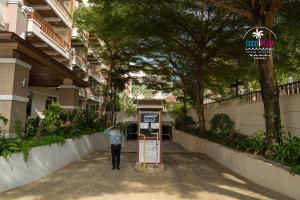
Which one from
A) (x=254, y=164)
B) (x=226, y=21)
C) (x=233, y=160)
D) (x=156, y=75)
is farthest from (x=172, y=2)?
(x=156, y=75)

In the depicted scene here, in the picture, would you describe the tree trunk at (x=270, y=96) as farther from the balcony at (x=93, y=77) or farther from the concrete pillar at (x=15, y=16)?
the balcony at (x=93, y=77)

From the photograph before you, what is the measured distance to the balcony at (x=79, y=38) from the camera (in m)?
33.0

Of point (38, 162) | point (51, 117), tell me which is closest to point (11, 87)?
point (51, 117)

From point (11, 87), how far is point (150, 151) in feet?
17.8

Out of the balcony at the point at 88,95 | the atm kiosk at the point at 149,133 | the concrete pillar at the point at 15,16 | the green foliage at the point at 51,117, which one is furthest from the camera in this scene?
the balcony at the point at 88,95

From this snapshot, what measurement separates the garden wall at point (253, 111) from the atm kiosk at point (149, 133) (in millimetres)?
4730

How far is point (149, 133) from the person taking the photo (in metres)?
13.9

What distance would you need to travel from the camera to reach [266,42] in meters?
11.8

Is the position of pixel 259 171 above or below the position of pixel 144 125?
below

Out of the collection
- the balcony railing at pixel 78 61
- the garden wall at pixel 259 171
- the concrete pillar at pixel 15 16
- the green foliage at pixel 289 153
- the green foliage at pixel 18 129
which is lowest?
the garden wall at pixel 259 171

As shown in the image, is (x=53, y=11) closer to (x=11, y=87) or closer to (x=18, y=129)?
(x=11, y=87)

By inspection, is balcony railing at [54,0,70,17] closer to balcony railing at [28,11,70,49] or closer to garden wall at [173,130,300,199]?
balcony railing at [28,11,70,49]

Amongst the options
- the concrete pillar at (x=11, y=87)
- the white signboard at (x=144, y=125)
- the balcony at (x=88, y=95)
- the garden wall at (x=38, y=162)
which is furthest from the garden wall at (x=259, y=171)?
the balcony at (x=88, y=95)

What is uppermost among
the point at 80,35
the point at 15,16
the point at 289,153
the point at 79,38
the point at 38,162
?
the point at 80,35
